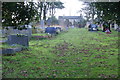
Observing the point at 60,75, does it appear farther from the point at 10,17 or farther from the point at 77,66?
the point at 10,17

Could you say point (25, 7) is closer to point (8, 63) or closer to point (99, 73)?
point (8, 63)

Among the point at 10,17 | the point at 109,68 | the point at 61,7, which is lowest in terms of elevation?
the point at 109,68

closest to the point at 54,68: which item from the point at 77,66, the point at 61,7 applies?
the point at 77,66

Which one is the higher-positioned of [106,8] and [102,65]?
[106,8]

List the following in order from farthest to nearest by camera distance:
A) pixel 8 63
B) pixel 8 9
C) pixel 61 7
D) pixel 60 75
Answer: pixel 61 7, pixel 8 63, pixel 8 9, pixel 60 75

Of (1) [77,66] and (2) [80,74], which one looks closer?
(2) [80,74]

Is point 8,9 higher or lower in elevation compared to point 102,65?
higher

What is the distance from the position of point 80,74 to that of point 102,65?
5.90 ft

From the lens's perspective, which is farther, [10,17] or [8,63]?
[8,63]

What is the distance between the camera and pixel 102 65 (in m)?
8.44

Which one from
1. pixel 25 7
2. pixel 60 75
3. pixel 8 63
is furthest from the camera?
pixel 8 63

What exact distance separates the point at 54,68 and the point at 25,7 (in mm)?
2483

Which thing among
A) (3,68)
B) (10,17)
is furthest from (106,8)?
(3,68)

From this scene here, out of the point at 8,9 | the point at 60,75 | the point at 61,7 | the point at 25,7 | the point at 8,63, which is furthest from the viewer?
the point at 61,7
